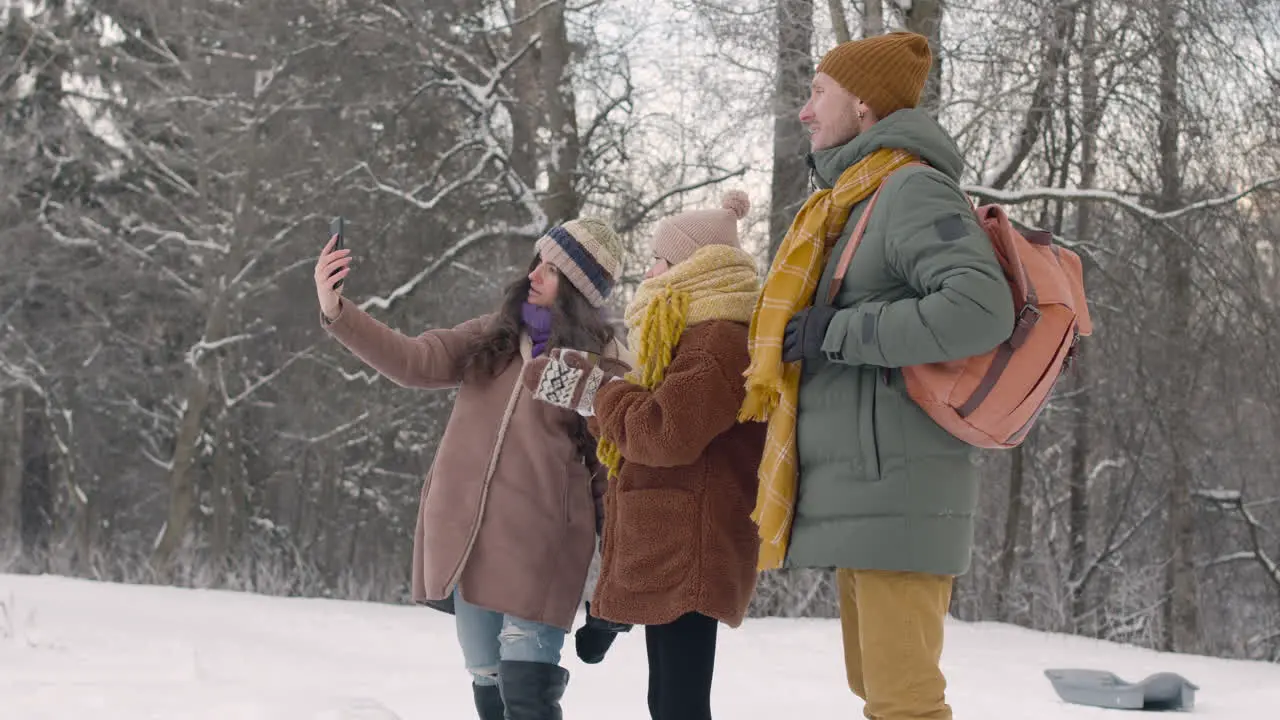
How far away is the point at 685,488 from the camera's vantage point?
278cm

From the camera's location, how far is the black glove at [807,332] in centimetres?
234

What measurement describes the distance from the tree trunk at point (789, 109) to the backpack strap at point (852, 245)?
22.2 feet

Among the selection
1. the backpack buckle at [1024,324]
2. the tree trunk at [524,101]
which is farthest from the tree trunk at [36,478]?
the backpack buckle at [1024,324]

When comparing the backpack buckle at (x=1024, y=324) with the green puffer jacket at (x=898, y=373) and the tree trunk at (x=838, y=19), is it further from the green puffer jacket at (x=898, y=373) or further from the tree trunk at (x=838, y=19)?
the tree trunk at (x=838, y=19)

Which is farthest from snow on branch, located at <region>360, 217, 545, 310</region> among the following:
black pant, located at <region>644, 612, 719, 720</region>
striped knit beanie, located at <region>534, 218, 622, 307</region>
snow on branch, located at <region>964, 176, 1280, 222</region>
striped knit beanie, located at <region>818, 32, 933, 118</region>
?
striped knit beanie, located at <region>818, 32, 933, 118</region>

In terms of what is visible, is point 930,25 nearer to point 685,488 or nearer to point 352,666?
point 352,666

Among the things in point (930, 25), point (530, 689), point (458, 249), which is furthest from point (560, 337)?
point (458, 249)

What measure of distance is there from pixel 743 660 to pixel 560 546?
134 inches

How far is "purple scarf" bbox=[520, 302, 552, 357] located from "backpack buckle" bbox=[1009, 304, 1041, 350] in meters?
1.48

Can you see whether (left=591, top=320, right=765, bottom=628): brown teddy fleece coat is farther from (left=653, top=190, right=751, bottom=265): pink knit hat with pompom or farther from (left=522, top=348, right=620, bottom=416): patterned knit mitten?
(left=653, top=190, right=751, bottom=265): pink knit hat with pompom

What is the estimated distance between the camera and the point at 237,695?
439cm

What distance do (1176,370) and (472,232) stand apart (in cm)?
646

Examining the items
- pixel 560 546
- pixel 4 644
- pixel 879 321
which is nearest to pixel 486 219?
pixel 4 644

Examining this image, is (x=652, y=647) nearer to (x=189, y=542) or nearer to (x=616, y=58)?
(x=616, y=58)
